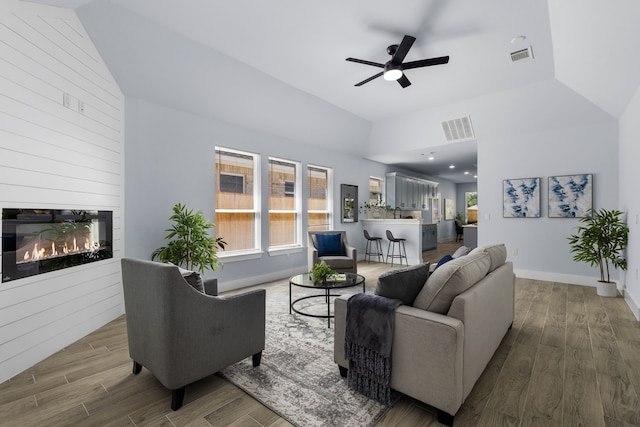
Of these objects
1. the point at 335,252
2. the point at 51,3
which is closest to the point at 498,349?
the point at 335,252

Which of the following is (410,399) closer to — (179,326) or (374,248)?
(179,326)

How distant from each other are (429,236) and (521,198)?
3888mm

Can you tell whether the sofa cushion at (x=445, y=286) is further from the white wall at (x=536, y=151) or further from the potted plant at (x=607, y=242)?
the white wall at (x=536, y=151)

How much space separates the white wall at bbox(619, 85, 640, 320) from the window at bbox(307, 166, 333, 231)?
479 centimetres

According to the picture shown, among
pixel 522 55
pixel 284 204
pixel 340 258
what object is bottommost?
pixel 340 258

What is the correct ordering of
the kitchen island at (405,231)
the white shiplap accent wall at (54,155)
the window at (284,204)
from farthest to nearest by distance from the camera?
1. the kitchen island at (405,231)
2. the window at (284,204)
3. the white shiplap accent wall at (54,155)

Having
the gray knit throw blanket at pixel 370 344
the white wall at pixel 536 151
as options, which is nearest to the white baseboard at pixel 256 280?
the gray knit throw blanket at pixel 370 344

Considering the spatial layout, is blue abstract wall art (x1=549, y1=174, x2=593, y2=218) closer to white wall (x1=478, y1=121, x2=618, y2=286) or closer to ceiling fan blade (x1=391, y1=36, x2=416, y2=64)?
white wall (x1=478, y1=121, x2=618, y2=286)

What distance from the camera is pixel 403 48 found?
10.4ft

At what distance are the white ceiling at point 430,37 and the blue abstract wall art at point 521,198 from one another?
4.96 feet

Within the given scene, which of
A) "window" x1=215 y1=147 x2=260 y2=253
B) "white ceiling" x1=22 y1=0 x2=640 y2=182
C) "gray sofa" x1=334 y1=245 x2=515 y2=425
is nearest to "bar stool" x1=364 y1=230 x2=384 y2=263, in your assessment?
"window" x1=215 y1=147 x2=260 y2=253

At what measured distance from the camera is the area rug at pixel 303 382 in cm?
184

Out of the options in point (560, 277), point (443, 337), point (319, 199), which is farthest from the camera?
point (319, 199)

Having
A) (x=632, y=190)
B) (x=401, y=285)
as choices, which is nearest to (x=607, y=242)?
(x=632, y=190)
